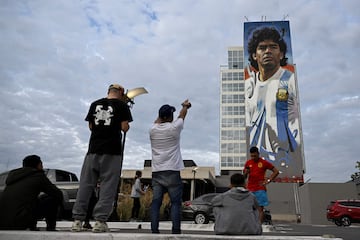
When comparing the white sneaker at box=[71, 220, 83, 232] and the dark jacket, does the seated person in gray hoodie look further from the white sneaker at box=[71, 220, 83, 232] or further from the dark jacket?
the dark jacket

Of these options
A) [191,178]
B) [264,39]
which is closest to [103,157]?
[191,178]

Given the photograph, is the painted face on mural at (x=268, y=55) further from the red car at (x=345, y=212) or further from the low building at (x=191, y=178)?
the red car at (x=345, y=212)

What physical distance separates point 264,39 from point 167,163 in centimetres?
3978

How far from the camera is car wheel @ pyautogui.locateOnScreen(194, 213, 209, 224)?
14133 mm

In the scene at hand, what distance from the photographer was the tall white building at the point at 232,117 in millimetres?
72750

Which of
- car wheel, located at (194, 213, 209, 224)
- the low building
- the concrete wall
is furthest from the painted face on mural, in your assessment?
car wheel, located at (194, 213, 209, 224)

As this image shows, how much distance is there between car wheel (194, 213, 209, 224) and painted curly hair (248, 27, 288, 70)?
29.8 metres

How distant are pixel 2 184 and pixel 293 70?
36145mm

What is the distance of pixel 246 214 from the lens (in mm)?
3740

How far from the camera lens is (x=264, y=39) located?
135ft

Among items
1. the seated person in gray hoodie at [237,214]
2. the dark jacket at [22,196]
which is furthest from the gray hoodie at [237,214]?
the dark jacket at [22,196]

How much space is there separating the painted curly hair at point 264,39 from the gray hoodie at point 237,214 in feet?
127

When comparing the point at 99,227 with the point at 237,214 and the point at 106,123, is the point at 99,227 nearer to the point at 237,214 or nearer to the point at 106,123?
the point at 106,123

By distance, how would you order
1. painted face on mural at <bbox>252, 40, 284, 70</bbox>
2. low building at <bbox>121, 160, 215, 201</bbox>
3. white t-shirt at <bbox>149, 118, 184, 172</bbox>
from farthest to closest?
painted face on mural at <bbox>252, 40, 284, 70</bbox>
low building at <bbox>121, 160, 215, 201</bbox>
white t-shirt at <bbox>149, 118, 184, 172</bbox>
